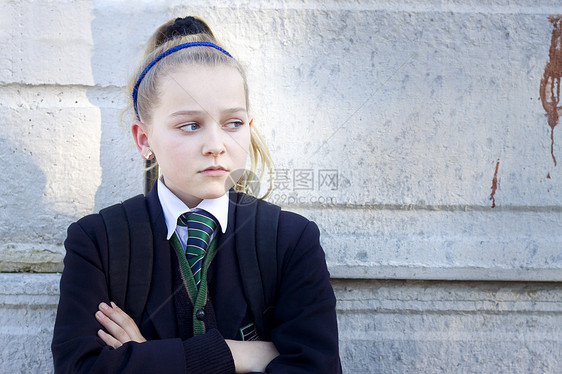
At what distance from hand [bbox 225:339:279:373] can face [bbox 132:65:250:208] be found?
464 millimetres

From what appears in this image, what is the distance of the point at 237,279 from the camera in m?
1.47

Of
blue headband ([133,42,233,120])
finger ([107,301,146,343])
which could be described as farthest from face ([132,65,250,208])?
finger ([107,301,146,343])

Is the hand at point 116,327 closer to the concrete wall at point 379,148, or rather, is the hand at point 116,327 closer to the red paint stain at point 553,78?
the concrete wall at point 379,148

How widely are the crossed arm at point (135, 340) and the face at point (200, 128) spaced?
1.40ft

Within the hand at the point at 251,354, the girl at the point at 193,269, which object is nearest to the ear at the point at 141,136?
the girl at the point at 193,269

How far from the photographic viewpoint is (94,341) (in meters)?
1.31

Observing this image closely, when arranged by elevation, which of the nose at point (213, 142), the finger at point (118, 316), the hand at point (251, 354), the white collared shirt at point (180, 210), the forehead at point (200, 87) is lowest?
the hand at point (251, 354)

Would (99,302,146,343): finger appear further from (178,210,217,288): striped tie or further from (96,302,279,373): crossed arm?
(178,210,217,288): striped tie

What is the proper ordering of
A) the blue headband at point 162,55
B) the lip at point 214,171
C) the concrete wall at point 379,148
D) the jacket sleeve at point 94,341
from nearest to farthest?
the jacket sleeve at point 94,341 < the lip at point 214,171 < the blue headband at point 162,55 < the concrete wall at point 379,148

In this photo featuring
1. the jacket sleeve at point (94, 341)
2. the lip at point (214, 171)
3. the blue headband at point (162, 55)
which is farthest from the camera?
the blue headband at point (162, 55)

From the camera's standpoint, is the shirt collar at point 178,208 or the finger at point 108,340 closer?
the finger at point 108,340

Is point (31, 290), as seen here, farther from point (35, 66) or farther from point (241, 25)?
point (241, 25)

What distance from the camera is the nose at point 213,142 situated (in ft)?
4.45

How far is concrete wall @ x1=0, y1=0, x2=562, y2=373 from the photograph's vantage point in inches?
78.7
